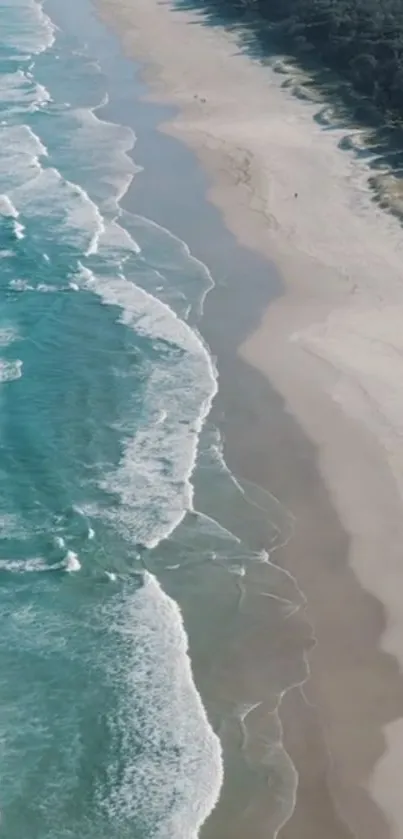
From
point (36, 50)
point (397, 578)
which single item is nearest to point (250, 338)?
point (397, 578)

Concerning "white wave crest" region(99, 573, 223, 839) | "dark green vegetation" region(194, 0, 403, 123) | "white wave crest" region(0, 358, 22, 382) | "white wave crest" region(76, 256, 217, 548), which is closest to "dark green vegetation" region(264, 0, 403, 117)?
"dark green vegetation" region(194, 0, 403, 123)

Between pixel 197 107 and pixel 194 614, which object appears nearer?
pixel 194 614

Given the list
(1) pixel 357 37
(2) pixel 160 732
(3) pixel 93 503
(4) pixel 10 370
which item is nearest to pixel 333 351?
(4) pixel 10 370

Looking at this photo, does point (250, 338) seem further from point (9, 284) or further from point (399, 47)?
point (399, 47)

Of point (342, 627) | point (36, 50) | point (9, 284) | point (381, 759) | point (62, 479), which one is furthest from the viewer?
point (36, 50)

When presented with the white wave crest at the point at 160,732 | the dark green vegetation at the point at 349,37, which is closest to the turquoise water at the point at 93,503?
the white wave crest at the point at 160,732

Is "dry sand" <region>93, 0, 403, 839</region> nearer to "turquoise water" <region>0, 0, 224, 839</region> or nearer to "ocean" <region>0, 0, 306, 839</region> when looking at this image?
"ocean" <region>0, 0, 306, 839</region>

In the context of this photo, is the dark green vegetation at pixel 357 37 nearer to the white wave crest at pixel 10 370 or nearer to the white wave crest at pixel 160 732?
the white wave crest at pixel 10 370
